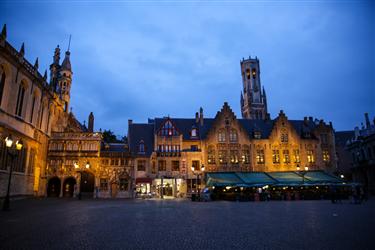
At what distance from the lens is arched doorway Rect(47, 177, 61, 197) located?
3788 cm

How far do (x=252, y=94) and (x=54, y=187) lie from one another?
212 feet

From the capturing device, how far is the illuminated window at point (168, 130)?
3997 cm

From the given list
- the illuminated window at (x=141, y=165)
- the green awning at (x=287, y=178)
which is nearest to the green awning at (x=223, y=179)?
the green awning at (x=287, y=178)

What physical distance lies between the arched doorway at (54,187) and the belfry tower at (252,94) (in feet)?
190

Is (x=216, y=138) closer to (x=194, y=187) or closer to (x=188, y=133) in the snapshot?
(x=188, y=133)

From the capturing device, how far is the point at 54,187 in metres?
38.5

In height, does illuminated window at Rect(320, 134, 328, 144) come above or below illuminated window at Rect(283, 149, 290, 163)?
above

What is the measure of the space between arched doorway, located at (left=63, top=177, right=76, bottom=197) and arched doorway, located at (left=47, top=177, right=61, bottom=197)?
0.94 meters

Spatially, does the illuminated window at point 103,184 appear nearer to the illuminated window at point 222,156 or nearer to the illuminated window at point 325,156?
the illuminated window at point 222,156

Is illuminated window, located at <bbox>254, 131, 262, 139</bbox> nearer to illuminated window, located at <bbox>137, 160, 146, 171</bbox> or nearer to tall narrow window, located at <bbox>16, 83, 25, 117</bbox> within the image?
illuminated window, located at <bbox>137, 160, 146, 171</bbox>

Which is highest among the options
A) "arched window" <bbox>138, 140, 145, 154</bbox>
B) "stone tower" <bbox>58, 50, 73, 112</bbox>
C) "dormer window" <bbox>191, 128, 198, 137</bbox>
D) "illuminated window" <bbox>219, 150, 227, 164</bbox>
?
"stone tower" <bbox>58, 50, 73, 112</bbox>

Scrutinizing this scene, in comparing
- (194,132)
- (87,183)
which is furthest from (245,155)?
(87,183)

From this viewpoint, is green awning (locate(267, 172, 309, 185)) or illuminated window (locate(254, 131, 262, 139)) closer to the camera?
green awning (locate(267, 172, 309, 185))

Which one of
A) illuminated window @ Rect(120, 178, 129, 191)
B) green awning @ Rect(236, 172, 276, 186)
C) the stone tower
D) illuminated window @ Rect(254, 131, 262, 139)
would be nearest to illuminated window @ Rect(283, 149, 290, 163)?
illuminated window @ Rect(254, 131, 262, 139)
